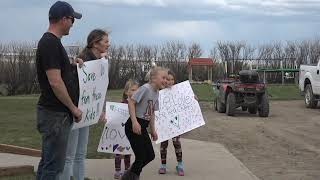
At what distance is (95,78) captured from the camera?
254 inches

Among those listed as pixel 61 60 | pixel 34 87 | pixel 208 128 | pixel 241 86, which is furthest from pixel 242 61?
pixel 61 60

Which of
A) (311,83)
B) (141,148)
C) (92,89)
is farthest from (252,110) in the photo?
(92,89)

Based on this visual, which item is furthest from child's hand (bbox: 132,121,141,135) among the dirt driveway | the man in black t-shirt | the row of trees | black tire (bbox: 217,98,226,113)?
the row of trees

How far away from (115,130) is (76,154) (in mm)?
2058

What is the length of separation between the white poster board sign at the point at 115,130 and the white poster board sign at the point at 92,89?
1.82 metres

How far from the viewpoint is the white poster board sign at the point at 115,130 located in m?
8.48

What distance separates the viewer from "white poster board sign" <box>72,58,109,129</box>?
20.1 feet

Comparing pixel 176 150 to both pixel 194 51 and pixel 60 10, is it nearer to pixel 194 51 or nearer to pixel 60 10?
pixel 60 10

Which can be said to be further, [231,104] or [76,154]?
[231,104]

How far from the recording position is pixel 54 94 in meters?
5.46

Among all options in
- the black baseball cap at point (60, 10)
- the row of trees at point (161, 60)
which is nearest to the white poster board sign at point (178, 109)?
the black baseball cap at point (60, 10)

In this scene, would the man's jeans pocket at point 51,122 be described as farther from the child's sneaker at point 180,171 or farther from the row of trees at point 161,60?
the row of trees at point 161,60

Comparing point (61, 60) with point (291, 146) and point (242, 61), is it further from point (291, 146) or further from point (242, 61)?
point (242, 61)

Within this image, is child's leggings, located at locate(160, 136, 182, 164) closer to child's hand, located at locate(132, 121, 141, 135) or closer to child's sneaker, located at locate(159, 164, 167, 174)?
child's sneaker, located at locate(159, 164, 167, 174)
